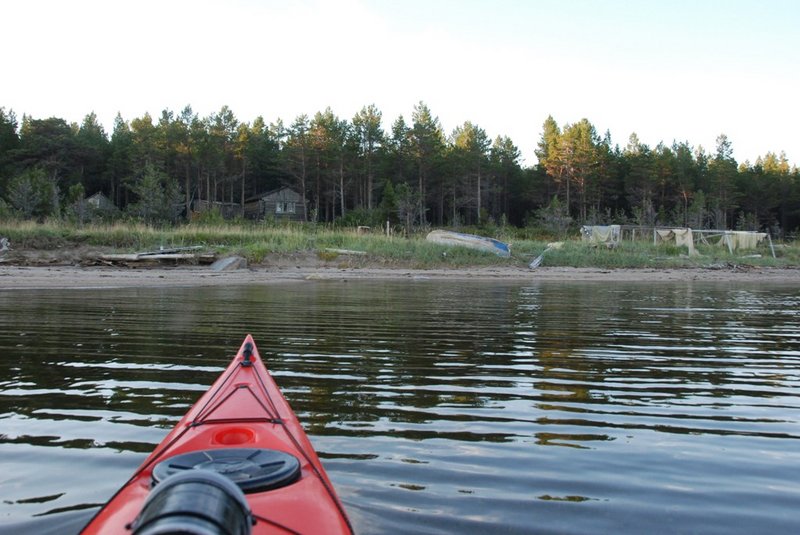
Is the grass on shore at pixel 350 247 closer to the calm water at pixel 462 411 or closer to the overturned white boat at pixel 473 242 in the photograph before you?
the overturned white boat at pixel 473 242

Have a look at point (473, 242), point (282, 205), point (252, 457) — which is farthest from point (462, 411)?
point (282, 205)

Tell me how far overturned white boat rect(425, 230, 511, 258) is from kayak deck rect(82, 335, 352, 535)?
2487 cm

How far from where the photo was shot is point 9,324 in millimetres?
10000

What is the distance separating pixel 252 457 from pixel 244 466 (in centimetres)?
13

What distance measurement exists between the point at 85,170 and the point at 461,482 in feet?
225

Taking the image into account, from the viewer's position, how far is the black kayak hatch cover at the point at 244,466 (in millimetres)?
2484

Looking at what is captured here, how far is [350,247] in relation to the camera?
87.7ft

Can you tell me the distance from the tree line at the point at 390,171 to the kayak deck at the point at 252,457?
4520 centimetres

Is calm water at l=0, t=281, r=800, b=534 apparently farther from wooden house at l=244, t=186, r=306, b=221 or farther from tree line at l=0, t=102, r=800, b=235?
wooden house at l=244, t=186, r=306, b=221

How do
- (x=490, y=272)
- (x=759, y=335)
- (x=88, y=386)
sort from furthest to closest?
(x=490, y=272), (x=759, y=335), (x=88, y=386)

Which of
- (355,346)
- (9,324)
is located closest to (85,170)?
(9,324)

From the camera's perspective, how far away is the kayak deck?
7.36 feet

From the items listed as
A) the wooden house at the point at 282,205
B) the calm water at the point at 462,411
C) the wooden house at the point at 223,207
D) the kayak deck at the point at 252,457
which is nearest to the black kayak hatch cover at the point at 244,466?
the kayak deck at the point at 252,457

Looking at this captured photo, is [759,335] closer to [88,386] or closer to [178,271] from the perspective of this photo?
[88,386]
